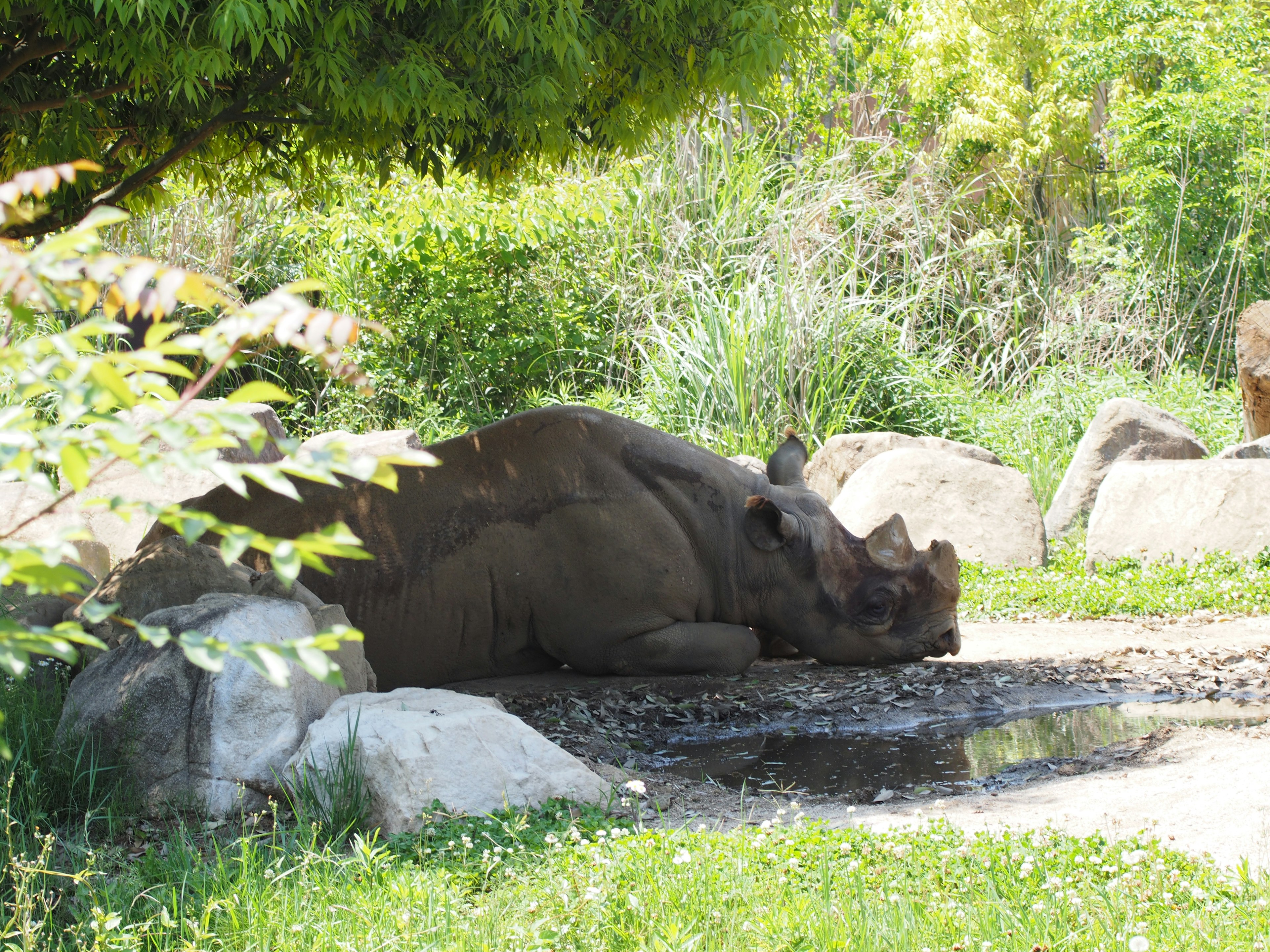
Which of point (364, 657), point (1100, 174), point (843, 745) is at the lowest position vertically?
point (843, 745)

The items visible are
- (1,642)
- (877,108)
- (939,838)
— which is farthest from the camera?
(877,108)

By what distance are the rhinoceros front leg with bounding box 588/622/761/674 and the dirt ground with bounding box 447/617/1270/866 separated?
0.09m

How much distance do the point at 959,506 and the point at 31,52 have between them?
271 inches

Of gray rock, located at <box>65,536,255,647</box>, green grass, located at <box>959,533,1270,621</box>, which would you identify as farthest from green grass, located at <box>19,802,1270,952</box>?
green grass, located at <box>959,533,1270,621</box>

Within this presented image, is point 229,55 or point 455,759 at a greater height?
point 229,55

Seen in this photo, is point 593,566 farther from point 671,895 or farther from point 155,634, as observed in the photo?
point 155,634

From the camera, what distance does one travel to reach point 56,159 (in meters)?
6.35

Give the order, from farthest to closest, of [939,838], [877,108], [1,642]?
[877,108] → [939,838] → [1,642]

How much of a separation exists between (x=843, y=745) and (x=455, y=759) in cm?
206

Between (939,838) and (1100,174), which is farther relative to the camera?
(1100,174)

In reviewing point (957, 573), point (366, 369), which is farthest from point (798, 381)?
point (957, 573)

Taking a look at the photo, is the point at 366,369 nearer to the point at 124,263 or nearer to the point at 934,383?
the point at 934,383

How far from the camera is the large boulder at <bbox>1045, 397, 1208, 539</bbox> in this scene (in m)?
10.5

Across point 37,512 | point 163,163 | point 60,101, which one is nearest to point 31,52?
point 60,101
